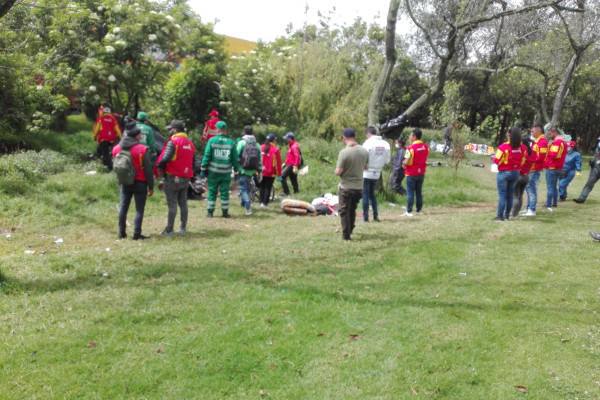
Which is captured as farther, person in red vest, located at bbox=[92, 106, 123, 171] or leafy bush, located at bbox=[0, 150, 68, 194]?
person in red vest, located at bbox=[92, 106, 123, 171]

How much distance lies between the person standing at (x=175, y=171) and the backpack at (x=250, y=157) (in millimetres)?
2123

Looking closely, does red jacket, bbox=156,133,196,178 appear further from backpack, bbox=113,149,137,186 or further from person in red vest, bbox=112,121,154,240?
backpack, bbox=113,149,137,186

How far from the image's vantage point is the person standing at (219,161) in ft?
30.3

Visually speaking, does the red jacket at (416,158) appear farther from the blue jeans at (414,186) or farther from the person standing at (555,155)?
the person standing at (555,155)

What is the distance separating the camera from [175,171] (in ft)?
26.0

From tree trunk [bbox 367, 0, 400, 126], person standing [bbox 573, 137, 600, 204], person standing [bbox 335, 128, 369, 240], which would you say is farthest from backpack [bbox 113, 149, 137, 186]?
person standing [bbox 573, 137, 600, 204]

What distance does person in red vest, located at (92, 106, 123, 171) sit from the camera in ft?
38.7

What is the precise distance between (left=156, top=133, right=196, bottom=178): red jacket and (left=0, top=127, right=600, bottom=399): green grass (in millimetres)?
1140

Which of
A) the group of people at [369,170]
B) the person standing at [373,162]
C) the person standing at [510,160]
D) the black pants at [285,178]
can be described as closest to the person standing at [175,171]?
the group of people at [369,170]

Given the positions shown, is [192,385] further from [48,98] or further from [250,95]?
[250,95]

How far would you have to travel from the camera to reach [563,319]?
491 centimetres

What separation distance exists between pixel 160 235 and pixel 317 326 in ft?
14.0

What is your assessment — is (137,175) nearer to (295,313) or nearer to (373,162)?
(295,313)

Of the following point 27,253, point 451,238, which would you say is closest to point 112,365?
point 27,253
